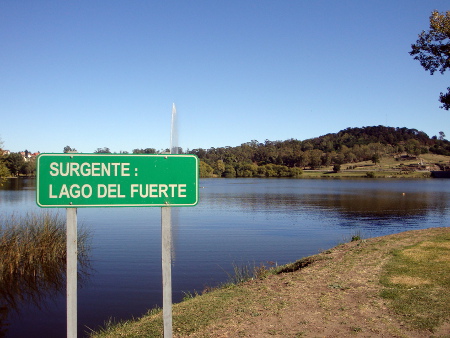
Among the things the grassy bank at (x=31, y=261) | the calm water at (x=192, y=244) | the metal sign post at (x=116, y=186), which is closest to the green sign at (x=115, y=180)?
the metal sign post at (x=116, y=186)

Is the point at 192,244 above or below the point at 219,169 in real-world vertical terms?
below

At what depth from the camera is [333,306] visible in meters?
6.57

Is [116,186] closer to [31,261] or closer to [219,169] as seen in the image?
[31,261]

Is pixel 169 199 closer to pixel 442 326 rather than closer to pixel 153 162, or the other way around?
pixel 153 162

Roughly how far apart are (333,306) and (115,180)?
14.2 feet

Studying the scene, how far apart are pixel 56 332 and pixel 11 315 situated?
2.16 m

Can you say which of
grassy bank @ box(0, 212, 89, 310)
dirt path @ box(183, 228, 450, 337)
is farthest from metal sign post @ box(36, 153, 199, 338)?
grassy bank @ box(0, 212, 89, 310)

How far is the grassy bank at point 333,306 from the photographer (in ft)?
18.5

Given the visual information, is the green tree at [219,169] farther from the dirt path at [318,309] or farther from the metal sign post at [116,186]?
the metal sign post at [116,186]

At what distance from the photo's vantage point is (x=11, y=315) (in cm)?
1152

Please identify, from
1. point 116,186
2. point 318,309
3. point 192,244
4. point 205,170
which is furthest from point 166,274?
point 205,170

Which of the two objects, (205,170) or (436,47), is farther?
(205,170)

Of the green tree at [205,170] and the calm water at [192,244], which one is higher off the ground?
the green tree at [205,170]

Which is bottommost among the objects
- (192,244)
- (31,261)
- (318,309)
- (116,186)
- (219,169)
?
(192,244)
